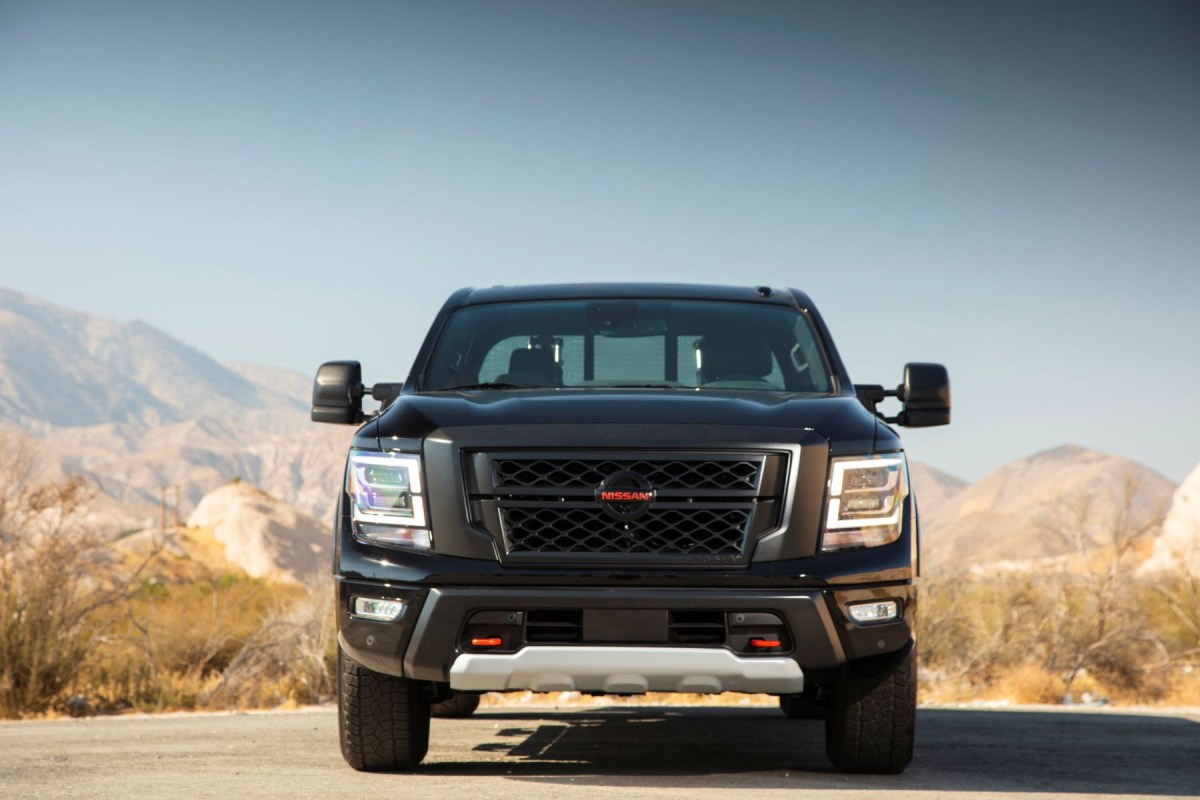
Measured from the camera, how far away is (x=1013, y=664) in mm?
20656

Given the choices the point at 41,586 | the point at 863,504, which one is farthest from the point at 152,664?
the point at 863,504

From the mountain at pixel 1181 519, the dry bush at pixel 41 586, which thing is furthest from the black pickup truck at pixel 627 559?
the mountain at pixel 1181 519

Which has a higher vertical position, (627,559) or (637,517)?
(637,517)

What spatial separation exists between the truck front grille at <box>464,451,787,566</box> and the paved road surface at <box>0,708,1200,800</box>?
97 cm

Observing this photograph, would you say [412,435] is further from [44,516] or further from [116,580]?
[116,580]

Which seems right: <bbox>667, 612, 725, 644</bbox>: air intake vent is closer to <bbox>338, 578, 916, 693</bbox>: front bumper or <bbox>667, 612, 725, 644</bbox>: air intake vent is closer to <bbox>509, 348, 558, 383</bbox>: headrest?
<bbox>338, 578, 916, 693</bbox>: front bumper

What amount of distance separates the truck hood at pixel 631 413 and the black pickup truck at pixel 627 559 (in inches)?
0.5

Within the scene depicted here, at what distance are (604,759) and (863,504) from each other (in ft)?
6.78

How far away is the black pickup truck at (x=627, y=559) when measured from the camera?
18.9ft

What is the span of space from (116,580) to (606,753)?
9430 mm

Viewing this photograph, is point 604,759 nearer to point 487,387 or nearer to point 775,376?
point 487,387

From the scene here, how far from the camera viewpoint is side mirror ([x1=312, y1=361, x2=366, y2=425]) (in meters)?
7.07

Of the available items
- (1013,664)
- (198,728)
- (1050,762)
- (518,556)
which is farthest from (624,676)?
(1013,664)

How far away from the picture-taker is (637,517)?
5.82 metres
